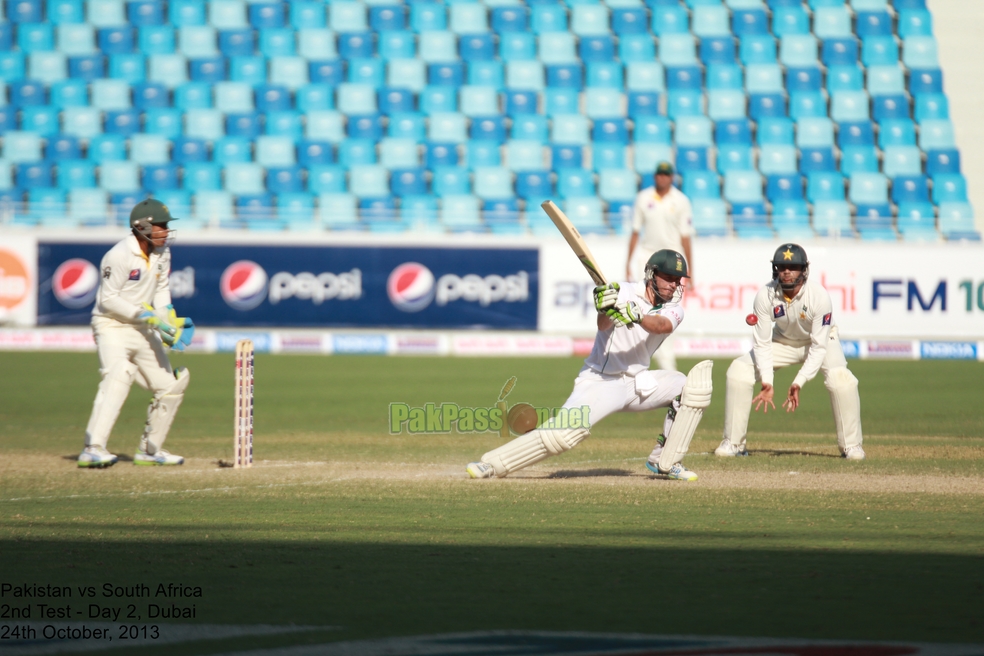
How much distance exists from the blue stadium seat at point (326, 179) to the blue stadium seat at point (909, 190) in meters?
11.3

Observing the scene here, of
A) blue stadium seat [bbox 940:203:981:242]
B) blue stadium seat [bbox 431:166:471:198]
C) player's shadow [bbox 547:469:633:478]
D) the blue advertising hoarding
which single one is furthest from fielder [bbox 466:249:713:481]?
blue stadium seat [bbox 431:166:471:198]

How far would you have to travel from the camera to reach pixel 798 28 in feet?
84.5

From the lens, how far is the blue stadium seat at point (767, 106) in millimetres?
24797

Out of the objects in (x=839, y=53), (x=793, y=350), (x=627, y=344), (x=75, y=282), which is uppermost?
(x=839, y=53)

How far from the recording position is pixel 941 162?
24.2 metres

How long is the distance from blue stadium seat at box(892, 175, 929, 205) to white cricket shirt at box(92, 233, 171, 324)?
1857cm

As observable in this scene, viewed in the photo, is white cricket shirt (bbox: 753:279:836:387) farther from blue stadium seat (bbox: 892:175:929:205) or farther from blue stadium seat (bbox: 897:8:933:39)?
blue stadium seat (bbox: 897:8:933:39)

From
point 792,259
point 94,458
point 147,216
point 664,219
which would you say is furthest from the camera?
point 664,219

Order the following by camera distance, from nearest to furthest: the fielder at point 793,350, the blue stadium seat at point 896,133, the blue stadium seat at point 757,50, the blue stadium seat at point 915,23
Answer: the fielder at point 793,350, the blue stadium seat at point 896,133, the blue stadium seat at point 757,50, the blue stadium seat at point 915,23

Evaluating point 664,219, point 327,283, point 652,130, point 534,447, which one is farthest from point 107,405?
point 652,130

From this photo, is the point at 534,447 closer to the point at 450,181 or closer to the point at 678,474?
the point at 678,474

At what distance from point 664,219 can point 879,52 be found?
51.8 ft

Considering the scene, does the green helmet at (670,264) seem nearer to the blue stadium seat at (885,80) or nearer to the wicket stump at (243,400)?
the wicket stump at (243,400)

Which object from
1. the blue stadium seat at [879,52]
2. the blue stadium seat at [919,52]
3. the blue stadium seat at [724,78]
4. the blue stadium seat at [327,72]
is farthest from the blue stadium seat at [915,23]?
the blue stadium seat at [327,72]
